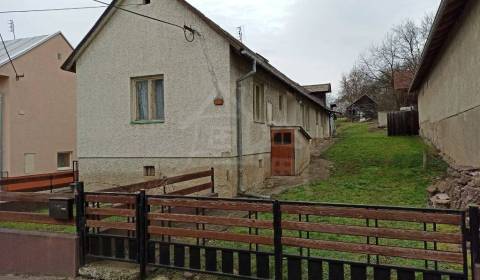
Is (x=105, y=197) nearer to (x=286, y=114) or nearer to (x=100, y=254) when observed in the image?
(x=100, y=254)

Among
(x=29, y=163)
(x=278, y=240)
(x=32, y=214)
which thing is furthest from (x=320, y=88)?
(x=278, y=240)

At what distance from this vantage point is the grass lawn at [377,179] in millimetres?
9086

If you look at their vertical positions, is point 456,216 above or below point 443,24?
below

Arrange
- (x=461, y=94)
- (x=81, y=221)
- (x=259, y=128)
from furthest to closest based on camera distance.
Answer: (x=259, y=128) → (x=461, y=94) → (x=81, y=221)

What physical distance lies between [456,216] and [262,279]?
2089 mm

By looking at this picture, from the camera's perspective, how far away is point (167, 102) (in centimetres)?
1025

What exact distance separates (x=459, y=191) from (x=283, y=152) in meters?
5.77

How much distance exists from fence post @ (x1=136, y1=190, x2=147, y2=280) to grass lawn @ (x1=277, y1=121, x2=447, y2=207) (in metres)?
5.09

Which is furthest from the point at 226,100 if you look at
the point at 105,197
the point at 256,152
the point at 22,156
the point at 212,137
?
the point at 22,156

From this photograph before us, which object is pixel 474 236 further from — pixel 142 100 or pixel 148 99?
pixel 142 100

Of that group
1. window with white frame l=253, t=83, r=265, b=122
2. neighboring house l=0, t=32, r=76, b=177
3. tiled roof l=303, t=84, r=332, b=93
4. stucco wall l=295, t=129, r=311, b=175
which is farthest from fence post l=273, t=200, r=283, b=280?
tiled roof l=303, t=84, r=332, b=93

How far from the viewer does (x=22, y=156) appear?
14898mm

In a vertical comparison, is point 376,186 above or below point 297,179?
below

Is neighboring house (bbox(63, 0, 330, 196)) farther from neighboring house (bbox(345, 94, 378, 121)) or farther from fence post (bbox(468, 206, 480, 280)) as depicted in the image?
neighboring house (bbox(345, 94, 378, 121))
